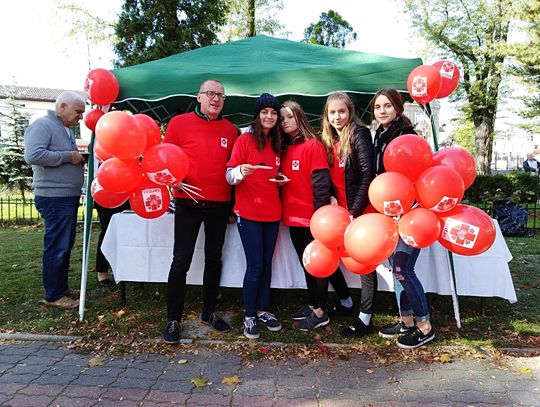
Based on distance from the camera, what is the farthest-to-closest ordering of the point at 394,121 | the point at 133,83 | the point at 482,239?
the point at 133,83 → the point at 394,121 → the point at 482,239

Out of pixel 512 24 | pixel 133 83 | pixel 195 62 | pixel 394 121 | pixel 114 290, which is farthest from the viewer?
pixel 512 24

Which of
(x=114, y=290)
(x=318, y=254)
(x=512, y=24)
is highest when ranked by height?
(x=512, y=24)

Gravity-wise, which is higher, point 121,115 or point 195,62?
point 195,62

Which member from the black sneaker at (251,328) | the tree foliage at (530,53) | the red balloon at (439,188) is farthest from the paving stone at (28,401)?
the tree foliage at (530,53)

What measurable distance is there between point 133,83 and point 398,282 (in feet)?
8.76

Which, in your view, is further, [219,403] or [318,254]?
[318,254]

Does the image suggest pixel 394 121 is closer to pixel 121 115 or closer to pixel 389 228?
pixel 389 228

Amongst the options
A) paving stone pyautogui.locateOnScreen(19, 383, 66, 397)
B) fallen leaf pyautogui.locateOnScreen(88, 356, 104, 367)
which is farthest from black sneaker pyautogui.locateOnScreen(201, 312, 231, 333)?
paving stone pyautogui.locateOnScreen(19, 383, 66, 397)

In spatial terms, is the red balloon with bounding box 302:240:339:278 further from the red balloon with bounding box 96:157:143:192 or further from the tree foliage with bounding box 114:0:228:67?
the tree foliage with bounding box 114:0:228:67

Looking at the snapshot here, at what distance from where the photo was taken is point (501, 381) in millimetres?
2633

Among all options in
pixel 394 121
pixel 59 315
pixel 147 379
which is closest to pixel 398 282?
pixel 394 121

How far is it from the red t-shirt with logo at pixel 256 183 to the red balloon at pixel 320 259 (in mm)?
507

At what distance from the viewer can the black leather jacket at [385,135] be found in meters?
2.89

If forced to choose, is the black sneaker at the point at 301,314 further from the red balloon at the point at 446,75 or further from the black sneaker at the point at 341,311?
the red balloon at the point at 446,75
